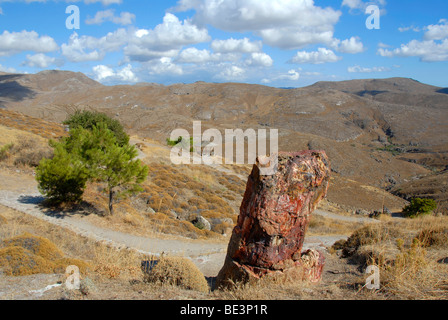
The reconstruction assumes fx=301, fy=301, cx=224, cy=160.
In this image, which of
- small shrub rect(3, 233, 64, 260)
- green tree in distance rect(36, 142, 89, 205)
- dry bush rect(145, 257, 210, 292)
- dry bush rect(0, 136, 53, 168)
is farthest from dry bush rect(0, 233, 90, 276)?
dry bush rect(0, 136, 53, 168)

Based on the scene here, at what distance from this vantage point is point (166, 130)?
7788 cm

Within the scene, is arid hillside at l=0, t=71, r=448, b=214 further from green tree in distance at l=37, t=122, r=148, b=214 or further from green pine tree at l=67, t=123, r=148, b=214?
green tree in distance at l=37, t=122, r=148, b=214

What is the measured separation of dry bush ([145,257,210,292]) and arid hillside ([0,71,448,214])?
34896mm

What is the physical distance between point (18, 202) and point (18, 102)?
482 ft

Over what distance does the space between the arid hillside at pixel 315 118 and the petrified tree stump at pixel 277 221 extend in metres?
34.1

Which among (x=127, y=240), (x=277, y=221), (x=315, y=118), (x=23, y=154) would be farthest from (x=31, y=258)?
(x=315, y=118)

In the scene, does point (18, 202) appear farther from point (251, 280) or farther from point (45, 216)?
point (251, 280)

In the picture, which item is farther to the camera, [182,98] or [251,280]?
[182,98]

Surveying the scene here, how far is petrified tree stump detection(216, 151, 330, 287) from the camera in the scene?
4.87m

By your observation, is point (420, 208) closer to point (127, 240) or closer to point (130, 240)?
point (130, 240)

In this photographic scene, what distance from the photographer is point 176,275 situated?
4.73 metres

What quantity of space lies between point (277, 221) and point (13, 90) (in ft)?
601

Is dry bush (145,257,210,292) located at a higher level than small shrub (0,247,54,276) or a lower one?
higher
